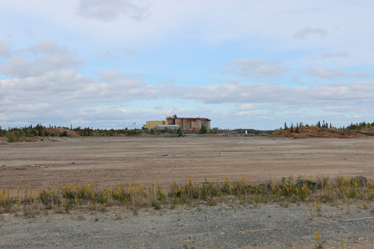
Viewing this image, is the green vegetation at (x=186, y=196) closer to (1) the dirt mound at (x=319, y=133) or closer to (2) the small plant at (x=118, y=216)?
(2) the small plant at (x=118, y=216)

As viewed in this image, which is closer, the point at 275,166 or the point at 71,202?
the point at 71,202

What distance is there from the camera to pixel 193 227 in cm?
591

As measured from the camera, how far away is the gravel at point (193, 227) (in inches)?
202

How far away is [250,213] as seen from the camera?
679 cm

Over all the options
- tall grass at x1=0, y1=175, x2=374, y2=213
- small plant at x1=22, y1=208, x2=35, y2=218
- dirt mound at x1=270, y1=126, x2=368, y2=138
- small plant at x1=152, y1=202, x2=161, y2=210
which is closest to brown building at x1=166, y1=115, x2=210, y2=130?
dirt mound at x1=270, y1=126, x2=368, y2=138

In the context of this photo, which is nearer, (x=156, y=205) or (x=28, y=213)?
(x=28, y=213)

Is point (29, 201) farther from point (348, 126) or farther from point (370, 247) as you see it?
point (348, 126)

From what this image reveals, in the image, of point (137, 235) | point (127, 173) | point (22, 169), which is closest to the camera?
point (137, 235)

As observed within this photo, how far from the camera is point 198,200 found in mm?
8031

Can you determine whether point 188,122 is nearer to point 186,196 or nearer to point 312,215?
point 186,196

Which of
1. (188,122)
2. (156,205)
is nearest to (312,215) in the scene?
(156,205)

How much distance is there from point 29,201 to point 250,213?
18.8 ft

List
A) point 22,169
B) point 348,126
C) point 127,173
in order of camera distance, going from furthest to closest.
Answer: point 348,126, point 22,169, point 127,173

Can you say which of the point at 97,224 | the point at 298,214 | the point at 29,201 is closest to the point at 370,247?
the point at 298,214
